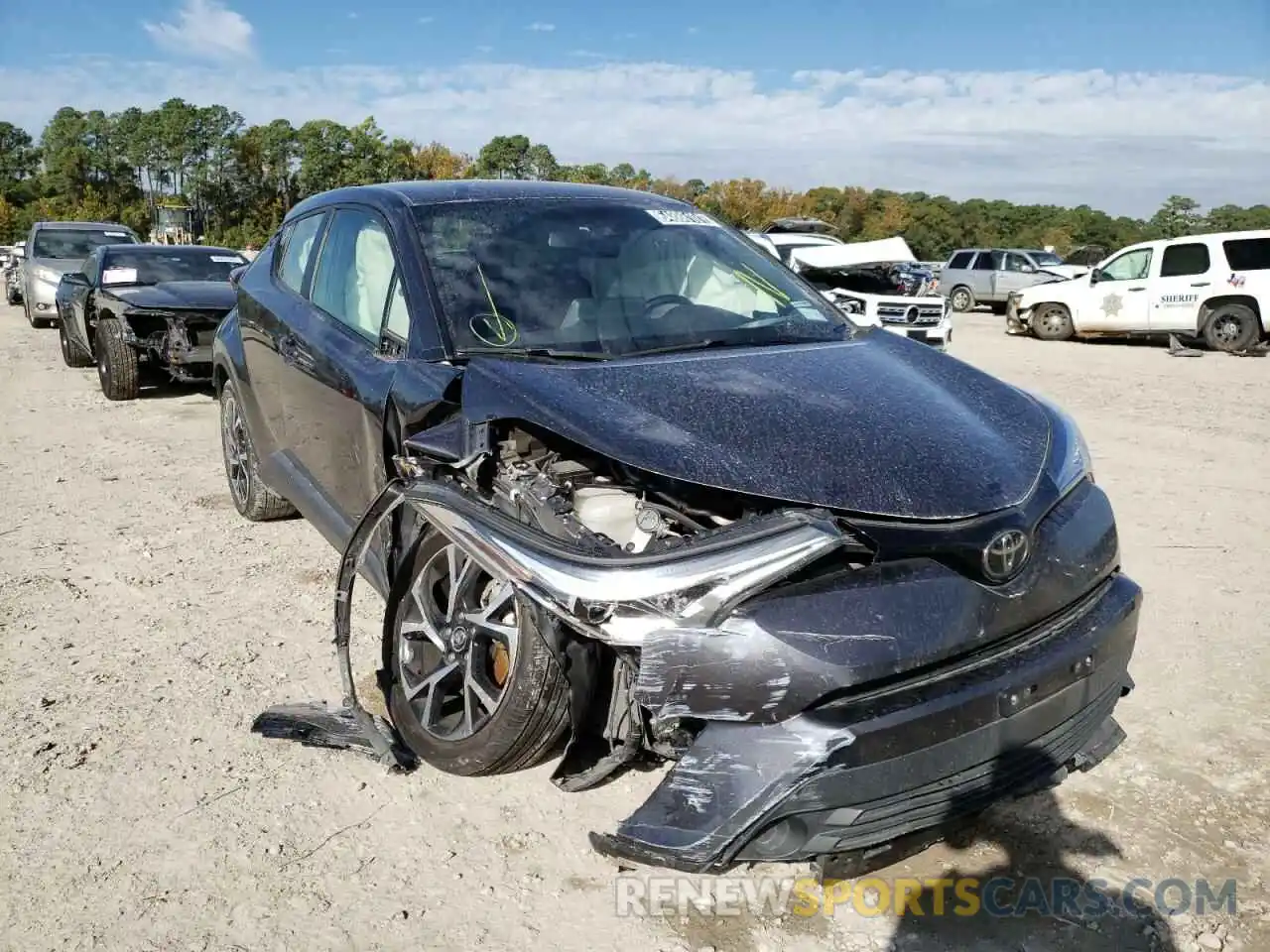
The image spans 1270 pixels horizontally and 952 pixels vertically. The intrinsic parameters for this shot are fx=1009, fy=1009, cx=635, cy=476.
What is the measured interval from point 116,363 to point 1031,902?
893 cm

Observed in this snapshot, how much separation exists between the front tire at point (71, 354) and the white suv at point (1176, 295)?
14.6m

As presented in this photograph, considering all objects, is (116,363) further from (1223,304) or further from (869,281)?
(1223,304)

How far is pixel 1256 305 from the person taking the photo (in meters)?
14.4

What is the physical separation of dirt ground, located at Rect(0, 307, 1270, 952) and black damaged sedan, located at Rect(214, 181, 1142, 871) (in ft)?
0.83

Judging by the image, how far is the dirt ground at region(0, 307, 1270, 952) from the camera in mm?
2432

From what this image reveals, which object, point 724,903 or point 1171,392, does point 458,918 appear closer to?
point 724,903

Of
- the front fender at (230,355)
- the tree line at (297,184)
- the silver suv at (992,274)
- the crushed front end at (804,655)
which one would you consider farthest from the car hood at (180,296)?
the tree line at (297,184)

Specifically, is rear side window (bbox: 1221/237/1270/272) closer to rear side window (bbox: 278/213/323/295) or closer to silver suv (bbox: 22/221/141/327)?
rear side window (bbox: 278/213/323/295)

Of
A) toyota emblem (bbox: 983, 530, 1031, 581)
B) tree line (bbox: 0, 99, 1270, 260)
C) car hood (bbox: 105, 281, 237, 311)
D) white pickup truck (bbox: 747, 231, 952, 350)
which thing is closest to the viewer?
toyota emblem (bbox: 983, 530, 1031, 581)

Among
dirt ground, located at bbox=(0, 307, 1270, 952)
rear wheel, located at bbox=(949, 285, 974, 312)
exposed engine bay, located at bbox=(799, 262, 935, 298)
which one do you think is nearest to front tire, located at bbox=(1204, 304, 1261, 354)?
exposed engine bay, located at bbox=(799, 262, 935, 298)

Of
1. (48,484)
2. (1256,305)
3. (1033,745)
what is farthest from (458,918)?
(1256,305)

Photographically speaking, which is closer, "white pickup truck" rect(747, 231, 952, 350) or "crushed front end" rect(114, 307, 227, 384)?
"crushed front end" rect(114, 307, 227, 384)

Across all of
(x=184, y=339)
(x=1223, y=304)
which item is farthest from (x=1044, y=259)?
(x=184, y=339)

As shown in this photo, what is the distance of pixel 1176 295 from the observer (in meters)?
15.3
